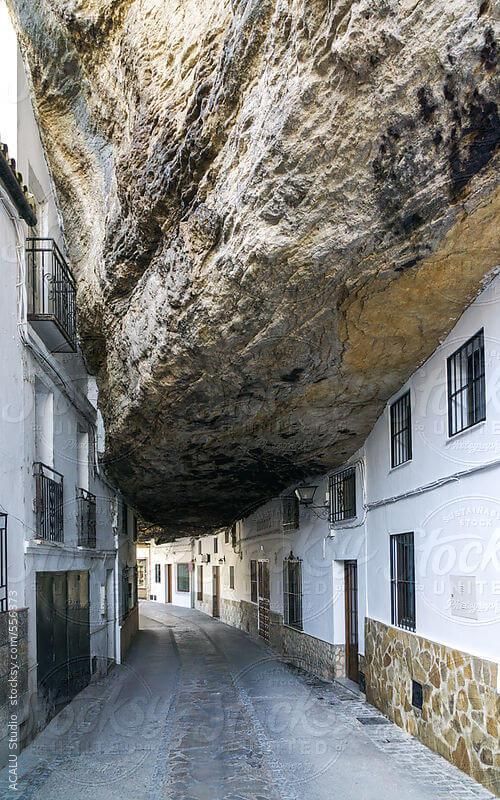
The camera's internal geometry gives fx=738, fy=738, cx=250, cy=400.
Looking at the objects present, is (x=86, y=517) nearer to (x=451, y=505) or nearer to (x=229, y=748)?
(x=229, y=748)

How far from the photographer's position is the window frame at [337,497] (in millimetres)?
11125

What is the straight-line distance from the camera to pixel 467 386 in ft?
21.4

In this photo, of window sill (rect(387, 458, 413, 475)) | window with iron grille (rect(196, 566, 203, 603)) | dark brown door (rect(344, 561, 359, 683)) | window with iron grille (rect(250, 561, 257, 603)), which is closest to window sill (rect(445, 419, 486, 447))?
window sill (rect(387, 458, 413, 475))

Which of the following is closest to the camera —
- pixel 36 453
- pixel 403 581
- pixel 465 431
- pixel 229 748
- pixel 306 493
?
pixel 465 431

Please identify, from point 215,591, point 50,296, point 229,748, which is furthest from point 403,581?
point 215,591

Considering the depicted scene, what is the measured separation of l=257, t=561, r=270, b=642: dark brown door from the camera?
1797cm

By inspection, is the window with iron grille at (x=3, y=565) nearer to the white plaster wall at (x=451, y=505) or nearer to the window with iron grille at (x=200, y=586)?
the white plaster wall at (x=451, y=505)

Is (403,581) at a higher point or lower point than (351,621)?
higher

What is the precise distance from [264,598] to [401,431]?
10861 mm

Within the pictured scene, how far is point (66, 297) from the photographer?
980cm

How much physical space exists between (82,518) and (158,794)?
18.5 ft

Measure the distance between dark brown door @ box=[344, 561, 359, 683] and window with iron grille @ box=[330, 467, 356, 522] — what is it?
774 mm

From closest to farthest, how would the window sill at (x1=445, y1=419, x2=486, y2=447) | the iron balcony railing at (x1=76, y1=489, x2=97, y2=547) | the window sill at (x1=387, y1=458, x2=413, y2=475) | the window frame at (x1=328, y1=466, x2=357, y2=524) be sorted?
the window sill at (x1=445, y1=419, x2=486, y2=447) < the window sill at (x1=387, y1=458, x2=413, y2=475) < the window frame at (x1=328, y1=466, x2=357, y2=524) < the iron balcony railing at (x1=76, y1=489, x2=97, y2=547)

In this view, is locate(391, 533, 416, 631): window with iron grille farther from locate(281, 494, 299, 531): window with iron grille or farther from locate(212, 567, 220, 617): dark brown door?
locate(212, 567, 220, 617): dark brown door
